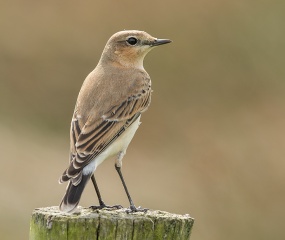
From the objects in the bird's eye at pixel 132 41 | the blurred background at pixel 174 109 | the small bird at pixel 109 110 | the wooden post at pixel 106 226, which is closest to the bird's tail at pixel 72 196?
the small bird at pixel 109 110

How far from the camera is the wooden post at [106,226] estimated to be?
855cm

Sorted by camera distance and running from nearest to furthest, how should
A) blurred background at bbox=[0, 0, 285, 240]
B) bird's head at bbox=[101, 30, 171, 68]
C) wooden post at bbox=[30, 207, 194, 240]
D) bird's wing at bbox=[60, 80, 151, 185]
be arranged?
wooden post at bbox=[30, 207, 194, 240] < bird's wing at bbox=[60, 80, 151, 185] < bird's head at bbox=[101, 30, 171, 68] < blurred background at bbox=[0, 0, 285, 240]

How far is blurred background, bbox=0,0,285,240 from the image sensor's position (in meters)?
21.6

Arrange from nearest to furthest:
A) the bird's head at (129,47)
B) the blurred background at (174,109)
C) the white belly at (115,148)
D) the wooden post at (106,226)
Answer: the wooden post at (106,226)
the white belly at (115,148)
the bird's head at (129,47)
the blurred background at (174,109)

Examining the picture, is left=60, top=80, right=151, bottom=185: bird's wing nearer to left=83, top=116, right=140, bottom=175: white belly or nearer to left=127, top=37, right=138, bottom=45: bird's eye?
left=83, top=116, right=140, bottom=175: white belly

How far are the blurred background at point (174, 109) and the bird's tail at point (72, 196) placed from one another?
954 cm

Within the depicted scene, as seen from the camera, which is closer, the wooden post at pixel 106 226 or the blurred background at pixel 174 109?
the wooden post at pixel 106 226

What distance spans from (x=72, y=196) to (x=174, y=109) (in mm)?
16782

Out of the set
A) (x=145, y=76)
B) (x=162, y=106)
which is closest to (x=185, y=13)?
(x=162, y=106)

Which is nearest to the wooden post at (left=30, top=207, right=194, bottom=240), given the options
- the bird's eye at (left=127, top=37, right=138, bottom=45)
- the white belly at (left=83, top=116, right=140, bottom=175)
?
the white belly at (left=83, top=116, right=140, bottom=175)

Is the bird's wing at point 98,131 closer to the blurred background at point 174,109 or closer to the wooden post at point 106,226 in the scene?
the wooden post at point 106,226

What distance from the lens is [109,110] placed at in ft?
36.1

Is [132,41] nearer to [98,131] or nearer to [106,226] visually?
[98,131]

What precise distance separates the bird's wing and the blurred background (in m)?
8.32
